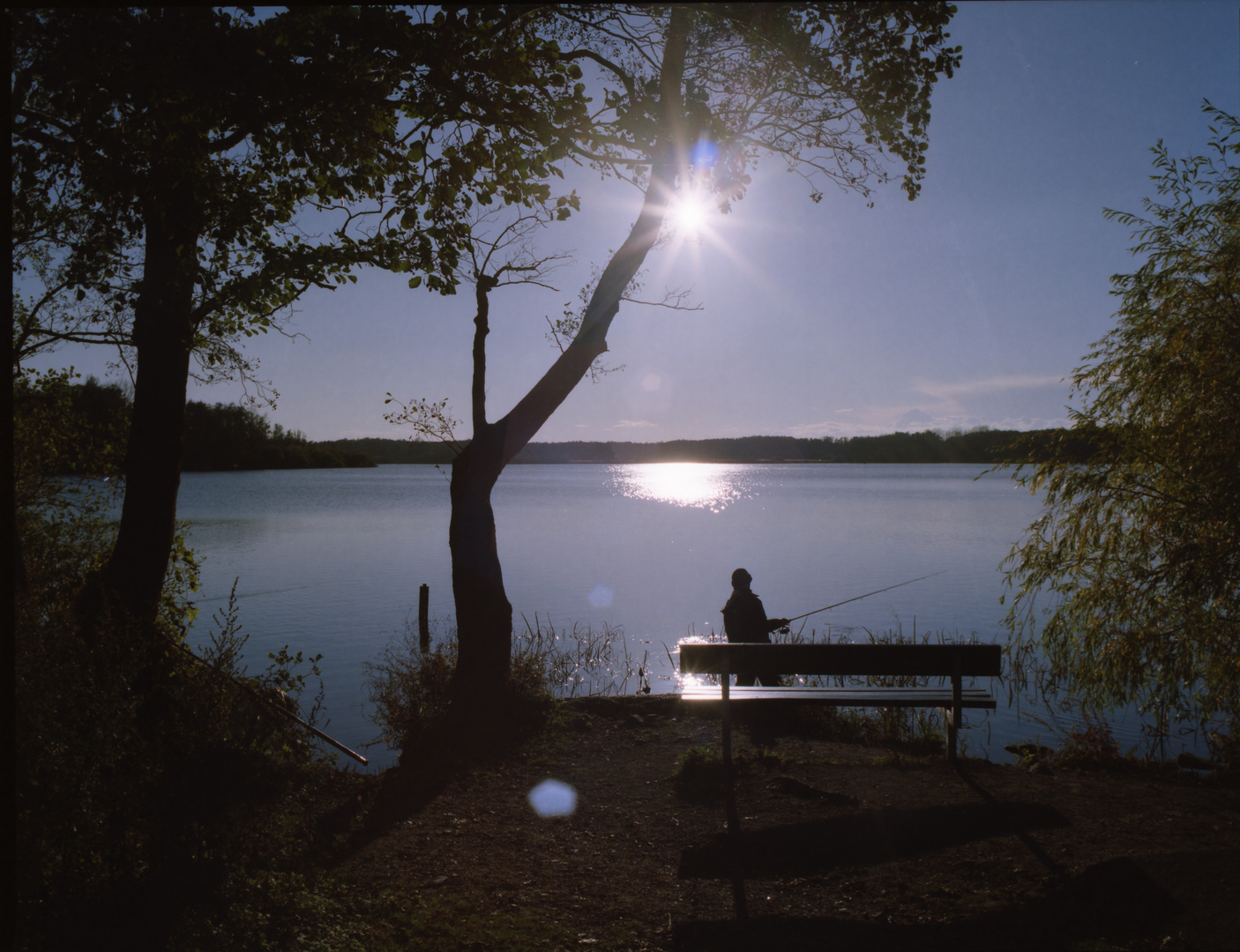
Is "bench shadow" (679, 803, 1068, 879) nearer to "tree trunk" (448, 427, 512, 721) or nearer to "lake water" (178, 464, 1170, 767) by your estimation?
"tree trunk" (448, 427, 512, 721)

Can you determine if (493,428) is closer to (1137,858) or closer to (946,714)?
(946,714)

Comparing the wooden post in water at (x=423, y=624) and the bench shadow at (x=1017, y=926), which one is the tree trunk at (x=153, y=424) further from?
the wooden post in water at (x=423, y=624)

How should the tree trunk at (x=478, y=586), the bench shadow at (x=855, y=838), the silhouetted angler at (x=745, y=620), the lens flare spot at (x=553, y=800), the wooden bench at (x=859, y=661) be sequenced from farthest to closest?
1. the silhouetted angler at (x=745, y=620)
2. the tree trunk at (x=478, y=586)
3. the wooden bench at (x=859, y=661)
4. the lens flare spot at (x=553, y=800)
5. the bench shadow at (x=855, y=838)

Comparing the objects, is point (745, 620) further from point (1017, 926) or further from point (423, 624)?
point (423, 624)

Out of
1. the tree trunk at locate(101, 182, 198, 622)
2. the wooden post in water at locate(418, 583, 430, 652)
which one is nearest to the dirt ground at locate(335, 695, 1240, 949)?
the tree trunk at locate(101, 182, 198, 622)

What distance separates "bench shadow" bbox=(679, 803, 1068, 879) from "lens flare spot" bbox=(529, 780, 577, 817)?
1.26 metres

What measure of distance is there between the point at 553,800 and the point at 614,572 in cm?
2156

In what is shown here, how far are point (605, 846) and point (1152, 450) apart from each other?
6390 millimetres

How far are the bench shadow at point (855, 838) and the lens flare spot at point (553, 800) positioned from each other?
4.13 feet

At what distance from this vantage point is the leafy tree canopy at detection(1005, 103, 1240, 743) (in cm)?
702

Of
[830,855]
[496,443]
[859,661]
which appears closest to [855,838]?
[830,855]

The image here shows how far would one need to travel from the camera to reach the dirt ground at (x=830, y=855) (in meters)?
3.58

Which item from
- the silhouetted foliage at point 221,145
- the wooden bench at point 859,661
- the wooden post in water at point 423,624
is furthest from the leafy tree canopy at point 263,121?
the wooden post in water at point 423,624

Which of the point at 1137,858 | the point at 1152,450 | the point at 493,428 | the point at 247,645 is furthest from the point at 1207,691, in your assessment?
the point at 247,645
